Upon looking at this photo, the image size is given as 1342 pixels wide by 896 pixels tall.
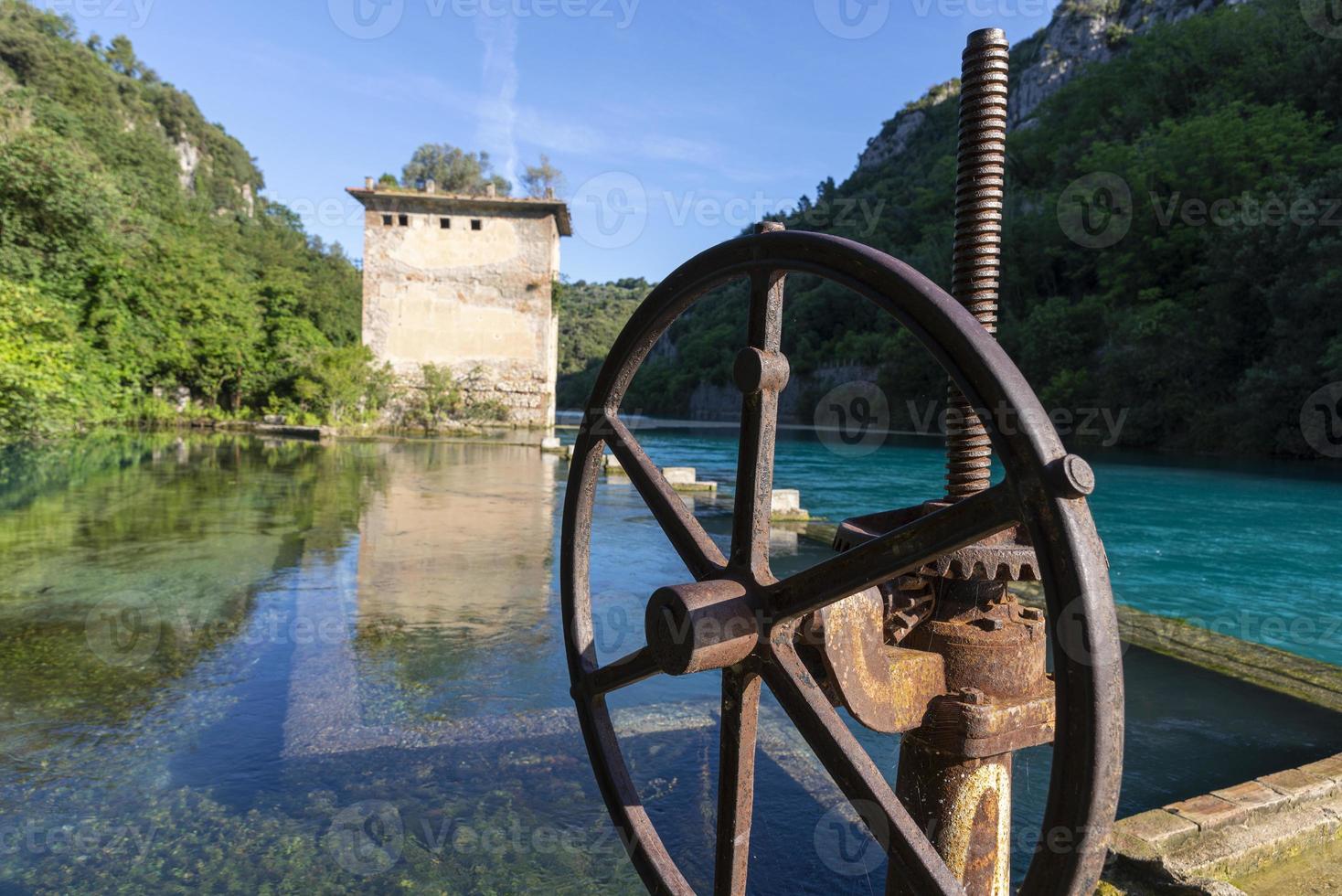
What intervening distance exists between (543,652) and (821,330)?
5754 cm

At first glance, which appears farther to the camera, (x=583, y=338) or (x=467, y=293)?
(x=583, y=338)

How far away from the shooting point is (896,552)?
1.18 metres

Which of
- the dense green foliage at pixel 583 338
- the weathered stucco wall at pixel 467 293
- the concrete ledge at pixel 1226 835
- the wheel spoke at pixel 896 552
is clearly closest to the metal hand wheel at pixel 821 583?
the wheel spoke at pixel 896 552

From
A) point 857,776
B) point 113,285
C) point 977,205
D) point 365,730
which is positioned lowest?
point 365,730

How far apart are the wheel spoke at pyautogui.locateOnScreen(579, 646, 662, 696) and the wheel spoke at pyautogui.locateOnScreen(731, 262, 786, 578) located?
312 mm

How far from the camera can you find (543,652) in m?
4.82

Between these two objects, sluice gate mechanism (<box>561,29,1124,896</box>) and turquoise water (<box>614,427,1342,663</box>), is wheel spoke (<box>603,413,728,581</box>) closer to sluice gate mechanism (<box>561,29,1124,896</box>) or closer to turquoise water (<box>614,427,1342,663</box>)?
sluice gate mechanism (<box>561,29,1124,896</box>)

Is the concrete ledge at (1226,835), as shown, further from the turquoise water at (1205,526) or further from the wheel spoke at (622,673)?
the turquoise water at (1205,526)

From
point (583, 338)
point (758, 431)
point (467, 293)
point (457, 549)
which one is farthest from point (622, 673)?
point (583, 338)

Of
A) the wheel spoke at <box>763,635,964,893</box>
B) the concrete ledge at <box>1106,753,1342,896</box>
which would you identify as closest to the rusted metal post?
the wheel spoke at <box>763,635,964,893</box>

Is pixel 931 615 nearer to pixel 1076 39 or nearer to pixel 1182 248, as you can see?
pixel 1182 248

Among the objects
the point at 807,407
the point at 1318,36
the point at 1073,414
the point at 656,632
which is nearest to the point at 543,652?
the point at 656,632

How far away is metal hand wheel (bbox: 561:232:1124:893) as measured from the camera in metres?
0.96

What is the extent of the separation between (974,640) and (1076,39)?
273ft
